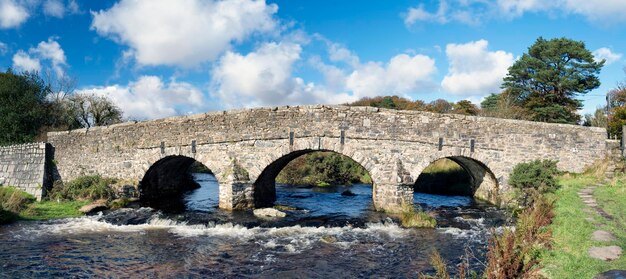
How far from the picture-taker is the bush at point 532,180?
16.8 metres

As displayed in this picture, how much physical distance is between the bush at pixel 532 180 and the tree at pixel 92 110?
104 ft

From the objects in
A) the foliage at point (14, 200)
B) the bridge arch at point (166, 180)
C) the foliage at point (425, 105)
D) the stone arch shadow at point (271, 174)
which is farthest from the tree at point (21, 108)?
the foliage at point (425, 105)

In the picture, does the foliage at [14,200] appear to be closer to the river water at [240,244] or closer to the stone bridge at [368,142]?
the river water at [240,244]

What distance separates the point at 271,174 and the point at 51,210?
34.3 feet

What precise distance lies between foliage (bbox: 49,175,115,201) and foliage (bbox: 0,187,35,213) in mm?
1172

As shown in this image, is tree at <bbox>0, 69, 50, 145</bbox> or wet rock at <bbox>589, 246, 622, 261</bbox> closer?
wet rock at <bbox>589, 246, 622, 261</bbox>

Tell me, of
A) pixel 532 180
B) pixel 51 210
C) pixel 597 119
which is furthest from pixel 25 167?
pixel 597 119

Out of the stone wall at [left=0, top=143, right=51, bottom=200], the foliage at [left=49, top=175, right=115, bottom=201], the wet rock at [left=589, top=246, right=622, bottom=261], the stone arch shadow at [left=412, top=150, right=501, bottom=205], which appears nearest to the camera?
the wet rock at [left=589, top=246, right=622, bottom=261]

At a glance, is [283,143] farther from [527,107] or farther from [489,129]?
[527,107]

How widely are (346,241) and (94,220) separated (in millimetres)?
10996

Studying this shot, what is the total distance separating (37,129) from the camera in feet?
90.9

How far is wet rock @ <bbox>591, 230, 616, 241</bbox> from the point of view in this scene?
945cm

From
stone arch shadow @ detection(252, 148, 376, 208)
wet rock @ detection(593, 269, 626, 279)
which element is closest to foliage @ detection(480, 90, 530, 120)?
stone arch shadow @ detection(252, 148, 376, 208)

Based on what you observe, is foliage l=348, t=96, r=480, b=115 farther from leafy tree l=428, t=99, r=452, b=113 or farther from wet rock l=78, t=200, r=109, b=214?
wet rock l=78, t=200, r=109, b=214
